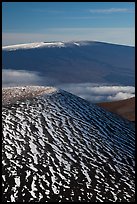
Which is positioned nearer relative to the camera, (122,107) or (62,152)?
(62,152)

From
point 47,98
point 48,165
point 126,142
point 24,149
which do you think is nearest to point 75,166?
point 48,165

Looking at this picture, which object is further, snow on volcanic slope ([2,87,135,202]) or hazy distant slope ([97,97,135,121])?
hazy distant slope ([97,97,135,121])

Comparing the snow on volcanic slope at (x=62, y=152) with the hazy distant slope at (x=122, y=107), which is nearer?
the snow on volcanic slope at (x=62, y=152)

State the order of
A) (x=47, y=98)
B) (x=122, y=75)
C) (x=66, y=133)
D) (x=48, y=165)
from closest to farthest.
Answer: (x=48, y=165) < (x=66, y=133) < (x=47, y=98) < (x=122, y=75)

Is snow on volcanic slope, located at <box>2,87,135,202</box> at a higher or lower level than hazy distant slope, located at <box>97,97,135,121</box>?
higher

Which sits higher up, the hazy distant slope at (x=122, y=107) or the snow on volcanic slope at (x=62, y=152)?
the snow on volcanic slope at (x=62, y=152)

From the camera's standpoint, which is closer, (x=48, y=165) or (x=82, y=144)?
(x=48, y=165)

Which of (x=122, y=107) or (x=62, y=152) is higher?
(x=62, y=152)

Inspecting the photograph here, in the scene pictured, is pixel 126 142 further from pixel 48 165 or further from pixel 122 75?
pixel 122 75
